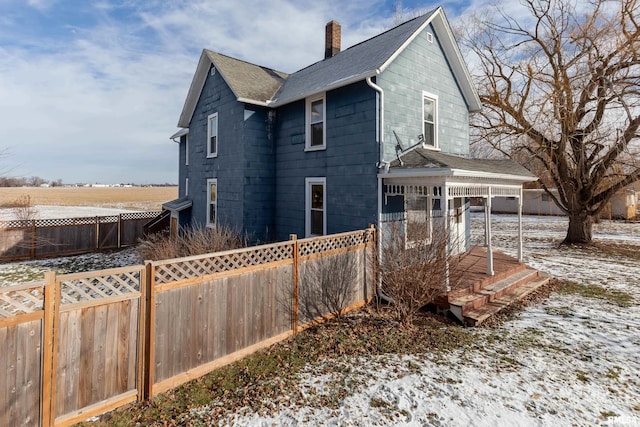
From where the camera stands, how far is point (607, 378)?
460 cm

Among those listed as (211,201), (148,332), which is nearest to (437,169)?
(148,332)

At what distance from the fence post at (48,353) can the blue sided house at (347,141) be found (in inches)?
248

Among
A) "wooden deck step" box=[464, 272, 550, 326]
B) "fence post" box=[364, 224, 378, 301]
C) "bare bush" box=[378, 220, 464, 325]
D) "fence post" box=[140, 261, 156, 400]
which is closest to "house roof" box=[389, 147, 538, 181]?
"bare bush" box=[378, 220, 464, 325]

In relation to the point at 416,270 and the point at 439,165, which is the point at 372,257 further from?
the point at 439,165

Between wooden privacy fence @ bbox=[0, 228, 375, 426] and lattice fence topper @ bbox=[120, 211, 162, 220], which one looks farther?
lattice fence topper @ bbox=[120, 211, 162, 220]

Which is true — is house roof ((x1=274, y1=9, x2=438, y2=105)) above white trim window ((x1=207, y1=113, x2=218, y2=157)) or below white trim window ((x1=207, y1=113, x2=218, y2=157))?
above

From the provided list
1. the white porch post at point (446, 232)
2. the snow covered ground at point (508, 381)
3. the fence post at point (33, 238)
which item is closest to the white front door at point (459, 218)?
the white porch post at point (446, 232)

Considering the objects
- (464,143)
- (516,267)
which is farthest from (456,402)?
(464,143)

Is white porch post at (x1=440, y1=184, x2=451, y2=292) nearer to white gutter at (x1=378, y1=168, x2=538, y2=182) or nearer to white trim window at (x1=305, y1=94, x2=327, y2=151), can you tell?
white gutter at (x1=378, y1=168, x2=538, y2=182)

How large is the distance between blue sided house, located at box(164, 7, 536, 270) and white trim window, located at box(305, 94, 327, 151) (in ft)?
0.11

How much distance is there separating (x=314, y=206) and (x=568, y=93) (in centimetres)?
1203

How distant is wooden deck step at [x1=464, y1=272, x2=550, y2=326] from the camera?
6480 mm

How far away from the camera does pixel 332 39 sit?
12.5 meters

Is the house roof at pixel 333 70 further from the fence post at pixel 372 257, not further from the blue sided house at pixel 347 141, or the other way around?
the fence post at pixel 372 257
